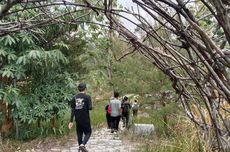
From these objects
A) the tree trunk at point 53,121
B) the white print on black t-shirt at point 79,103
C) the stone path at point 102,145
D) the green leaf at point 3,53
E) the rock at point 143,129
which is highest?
the green leaf at point 3,53

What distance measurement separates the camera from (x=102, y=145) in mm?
10711

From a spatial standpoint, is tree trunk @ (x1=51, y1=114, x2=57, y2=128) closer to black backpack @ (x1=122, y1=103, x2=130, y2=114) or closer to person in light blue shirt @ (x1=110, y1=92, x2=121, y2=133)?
person in light blue shirt @ (x1=110, y1=92, x2=121, y2=133)

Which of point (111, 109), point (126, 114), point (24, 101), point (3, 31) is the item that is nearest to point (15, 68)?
point (24, 101)

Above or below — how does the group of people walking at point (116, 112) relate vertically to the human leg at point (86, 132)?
above

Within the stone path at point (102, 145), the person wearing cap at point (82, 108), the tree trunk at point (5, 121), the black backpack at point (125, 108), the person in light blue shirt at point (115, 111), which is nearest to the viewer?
the person wearing cap at point (82, 108)

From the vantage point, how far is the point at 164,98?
12.5 metres

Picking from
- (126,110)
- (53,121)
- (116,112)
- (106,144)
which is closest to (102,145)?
(106,144)

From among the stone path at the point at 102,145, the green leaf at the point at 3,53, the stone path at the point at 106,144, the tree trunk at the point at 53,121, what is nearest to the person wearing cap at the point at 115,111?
the stone path at the point at 106,144

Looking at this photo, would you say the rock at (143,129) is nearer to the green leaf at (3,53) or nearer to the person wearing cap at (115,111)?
the person wearing cap at (115,111)

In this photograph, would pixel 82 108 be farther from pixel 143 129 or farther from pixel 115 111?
pixel 115 111

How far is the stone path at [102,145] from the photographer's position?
9.98 metres

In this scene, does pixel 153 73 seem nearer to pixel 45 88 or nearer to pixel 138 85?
pixel 138 85

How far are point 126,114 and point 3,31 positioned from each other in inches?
483

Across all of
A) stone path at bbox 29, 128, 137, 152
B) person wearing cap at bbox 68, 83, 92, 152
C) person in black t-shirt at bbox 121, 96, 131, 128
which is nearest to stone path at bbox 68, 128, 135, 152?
stone path at bbox 29, 128, 137, 152
